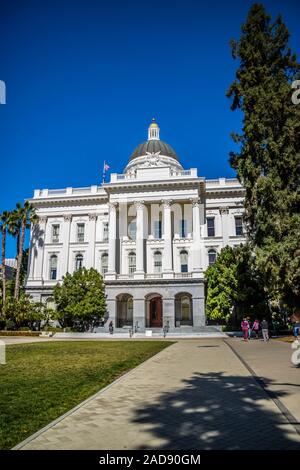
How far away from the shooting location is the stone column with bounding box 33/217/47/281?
173ft

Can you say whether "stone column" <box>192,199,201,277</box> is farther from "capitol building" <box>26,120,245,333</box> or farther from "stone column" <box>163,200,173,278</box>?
"stone column" <box>163,200,173,278</box>

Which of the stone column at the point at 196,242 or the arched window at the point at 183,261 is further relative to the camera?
the arched window at the point at 183,261

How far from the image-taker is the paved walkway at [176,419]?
5066 millimetres

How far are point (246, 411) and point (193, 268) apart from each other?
38276mm

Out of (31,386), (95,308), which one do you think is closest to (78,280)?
(95,308)

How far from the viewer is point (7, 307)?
131ft

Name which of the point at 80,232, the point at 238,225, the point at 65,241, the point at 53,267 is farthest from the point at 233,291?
the point at 53,267

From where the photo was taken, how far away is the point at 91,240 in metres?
52.7

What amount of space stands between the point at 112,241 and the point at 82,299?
8449mm

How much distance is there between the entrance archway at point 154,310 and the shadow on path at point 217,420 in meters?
39.5

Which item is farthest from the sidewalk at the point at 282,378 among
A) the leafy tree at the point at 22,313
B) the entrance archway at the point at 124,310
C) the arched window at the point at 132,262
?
the arched window at the point at 132,262

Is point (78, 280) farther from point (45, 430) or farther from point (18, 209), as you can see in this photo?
point (45, 430)

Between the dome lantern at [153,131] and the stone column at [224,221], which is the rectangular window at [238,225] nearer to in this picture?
the stone column at [224,221]
